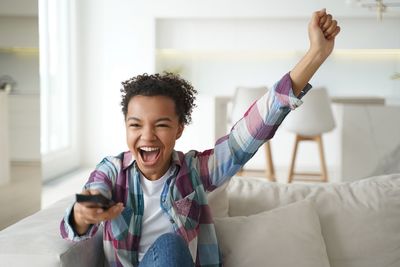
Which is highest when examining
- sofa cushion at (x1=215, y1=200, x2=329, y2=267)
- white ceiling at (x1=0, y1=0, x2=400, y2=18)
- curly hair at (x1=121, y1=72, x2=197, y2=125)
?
white ceiling at (x1=0, y1=0, x2=400, y2=18)

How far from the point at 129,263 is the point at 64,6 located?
218 inches

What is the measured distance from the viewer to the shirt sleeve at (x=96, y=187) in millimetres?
1372

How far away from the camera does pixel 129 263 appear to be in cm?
149

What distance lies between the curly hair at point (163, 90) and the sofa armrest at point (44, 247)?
14.1 inches

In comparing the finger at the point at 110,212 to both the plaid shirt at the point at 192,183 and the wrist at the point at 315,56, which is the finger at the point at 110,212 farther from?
the wrist at the point at 315,56

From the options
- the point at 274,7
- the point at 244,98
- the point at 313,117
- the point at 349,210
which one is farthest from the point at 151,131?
the point at 274,7

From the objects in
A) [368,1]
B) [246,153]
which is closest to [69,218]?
[246,153]

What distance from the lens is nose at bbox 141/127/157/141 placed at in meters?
1.49

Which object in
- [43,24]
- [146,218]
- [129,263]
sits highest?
[43,24]

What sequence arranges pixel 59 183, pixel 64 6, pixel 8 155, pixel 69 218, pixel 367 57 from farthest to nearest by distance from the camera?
pixel 367 57 → pixel 64 6 → pixel 59 183 → pixel 8 155 → pixel 69 218

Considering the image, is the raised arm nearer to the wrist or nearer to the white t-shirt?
the wrist

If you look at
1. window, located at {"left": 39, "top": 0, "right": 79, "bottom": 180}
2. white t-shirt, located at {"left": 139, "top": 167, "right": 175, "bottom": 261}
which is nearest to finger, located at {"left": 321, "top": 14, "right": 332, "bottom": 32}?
white t-shirt, located at {"left": 139, "top": 167, "right": 175, "bottom": 261}

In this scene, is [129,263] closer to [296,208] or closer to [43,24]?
[296,208]

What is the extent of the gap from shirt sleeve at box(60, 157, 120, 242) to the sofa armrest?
0.14ft
